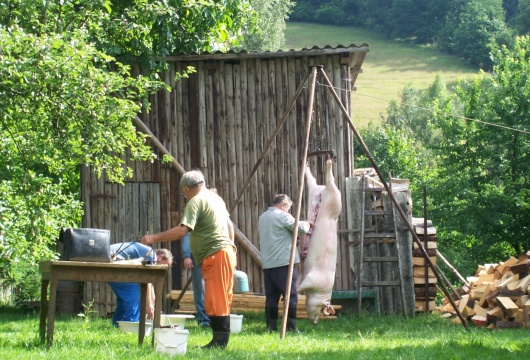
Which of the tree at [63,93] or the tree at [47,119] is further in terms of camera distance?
the tree at [63,93]

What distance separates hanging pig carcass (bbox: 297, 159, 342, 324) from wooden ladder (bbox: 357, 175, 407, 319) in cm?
206

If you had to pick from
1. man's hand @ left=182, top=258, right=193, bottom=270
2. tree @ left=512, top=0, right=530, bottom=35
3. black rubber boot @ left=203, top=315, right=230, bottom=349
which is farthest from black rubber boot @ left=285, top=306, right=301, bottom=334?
tree @ left=512, top=0, right=530, bottom=35

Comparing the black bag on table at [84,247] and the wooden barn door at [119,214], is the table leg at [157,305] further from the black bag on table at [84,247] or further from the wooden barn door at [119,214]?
the wooden barn door at [119,214]

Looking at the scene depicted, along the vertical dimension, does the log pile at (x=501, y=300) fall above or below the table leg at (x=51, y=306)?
below

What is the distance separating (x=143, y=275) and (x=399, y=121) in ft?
179

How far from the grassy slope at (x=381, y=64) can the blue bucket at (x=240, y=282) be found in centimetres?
5123

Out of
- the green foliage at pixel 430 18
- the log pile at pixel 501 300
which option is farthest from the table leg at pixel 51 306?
the green foliage at pixel 430 18

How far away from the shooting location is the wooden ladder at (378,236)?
1470 centimetres

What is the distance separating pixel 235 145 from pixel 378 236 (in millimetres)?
2930

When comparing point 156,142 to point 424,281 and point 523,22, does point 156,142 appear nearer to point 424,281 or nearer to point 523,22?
point 424,281

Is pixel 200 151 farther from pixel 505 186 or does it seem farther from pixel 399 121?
pixel 399 121

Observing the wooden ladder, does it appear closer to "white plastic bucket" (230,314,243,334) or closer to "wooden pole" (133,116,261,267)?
"wooden pole" (133,116,261,267)

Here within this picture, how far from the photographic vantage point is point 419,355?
27.3 ft

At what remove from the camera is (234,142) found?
50.0 ft
